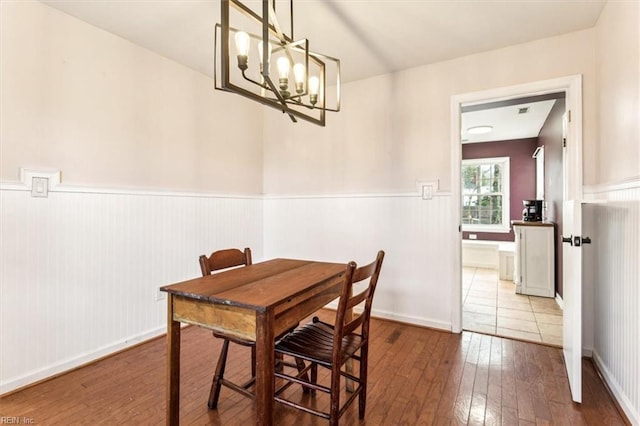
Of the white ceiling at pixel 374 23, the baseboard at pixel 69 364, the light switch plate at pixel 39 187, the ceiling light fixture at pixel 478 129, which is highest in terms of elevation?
the white ceiling at pixel 374 23

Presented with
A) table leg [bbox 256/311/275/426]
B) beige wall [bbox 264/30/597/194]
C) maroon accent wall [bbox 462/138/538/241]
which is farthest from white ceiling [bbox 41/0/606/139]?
maroon accent wall [bbox 462/138/538/241]

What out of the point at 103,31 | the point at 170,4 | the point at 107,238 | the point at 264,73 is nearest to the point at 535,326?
the point at 264,73

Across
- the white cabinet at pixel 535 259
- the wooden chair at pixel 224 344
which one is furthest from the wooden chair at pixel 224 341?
the white cabinet at pixel 535 259

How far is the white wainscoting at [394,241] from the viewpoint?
2838 millimetres

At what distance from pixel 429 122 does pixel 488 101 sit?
0.50m

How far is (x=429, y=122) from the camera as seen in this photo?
2902 millimetres

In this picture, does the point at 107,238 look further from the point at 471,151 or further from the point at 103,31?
the point at 471,151

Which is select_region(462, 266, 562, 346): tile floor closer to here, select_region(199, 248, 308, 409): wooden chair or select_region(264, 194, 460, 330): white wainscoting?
select_region(264, 194, 460, 330): white wainscoting

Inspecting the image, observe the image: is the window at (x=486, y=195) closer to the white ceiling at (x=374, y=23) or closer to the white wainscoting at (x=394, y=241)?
the white wainscoting at (x=394, y=241)

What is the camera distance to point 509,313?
3279 mm

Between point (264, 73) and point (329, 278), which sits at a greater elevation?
point (264, 73)

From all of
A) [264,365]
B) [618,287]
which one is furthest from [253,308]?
[618,287]

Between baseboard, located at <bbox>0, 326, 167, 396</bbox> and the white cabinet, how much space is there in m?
4.30

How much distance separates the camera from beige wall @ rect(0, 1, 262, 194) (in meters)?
1.91
